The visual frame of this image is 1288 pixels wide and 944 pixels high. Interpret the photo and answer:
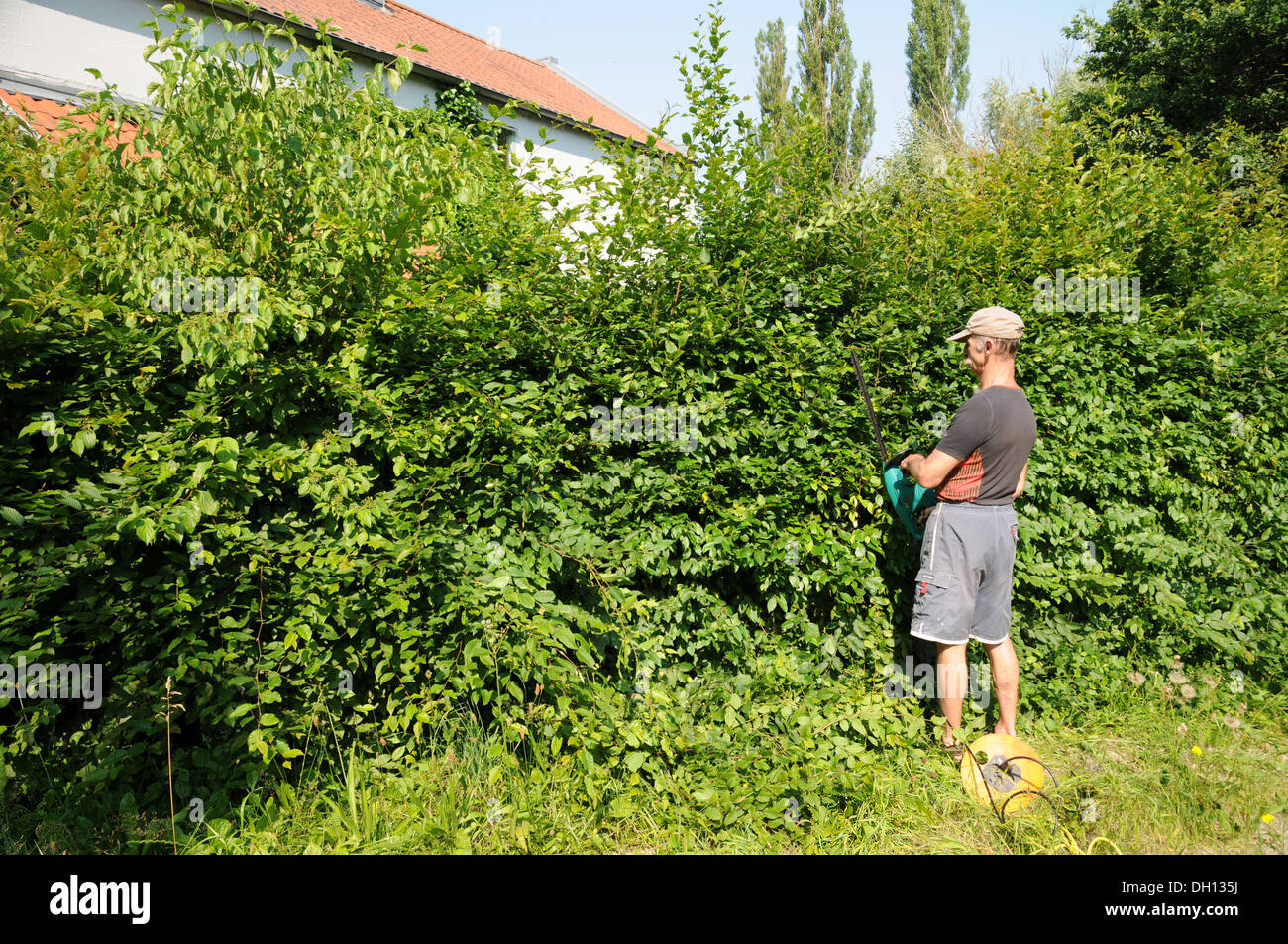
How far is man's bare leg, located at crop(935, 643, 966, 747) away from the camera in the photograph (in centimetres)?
351

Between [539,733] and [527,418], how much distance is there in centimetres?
139

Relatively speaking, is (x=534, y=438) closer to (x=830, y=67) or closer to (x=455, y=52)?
(x=455, y=52)

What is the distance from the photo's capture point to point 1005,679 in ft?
11.9

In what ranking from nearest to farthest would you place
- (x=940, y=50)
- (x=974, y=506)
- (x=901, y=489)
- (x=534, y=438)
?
1. (x=534, y=438)
2. (x=974, y=506)
3. (x=901, y=489)
4. (x=940, y=50)

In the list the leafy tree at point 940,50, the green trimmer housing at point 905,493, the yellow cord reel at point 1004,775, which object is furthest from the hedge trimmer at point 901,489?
the leafy tree at point 940,50

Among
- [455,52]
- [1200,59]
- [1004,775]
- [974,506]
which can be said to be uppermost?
[455,52]

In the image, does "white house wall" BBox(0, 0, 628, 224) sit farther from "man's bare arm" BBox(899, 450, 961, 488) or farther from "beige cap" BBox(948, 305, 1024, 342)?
"man's bare arm" BBox(899, 450, 961, 488)

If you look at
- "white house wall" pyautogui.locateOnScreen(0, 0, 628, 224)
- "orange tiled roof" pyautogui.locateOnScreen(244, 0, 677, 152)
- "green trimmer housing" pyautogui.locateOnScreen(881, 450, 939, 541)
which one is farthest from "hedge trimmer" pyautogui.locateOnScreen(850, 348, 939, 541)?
"orange tiled roof" pyautogui.locateOnScreen(244, 0, 677, 152)

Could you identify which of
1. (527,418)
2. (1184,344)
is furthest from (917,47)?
(527,418)

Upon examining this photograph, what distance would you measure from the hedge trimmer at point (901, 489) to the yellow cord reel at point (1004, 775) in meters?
1.09

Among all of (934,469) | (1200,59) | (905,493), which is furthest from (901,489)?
(1200,59)

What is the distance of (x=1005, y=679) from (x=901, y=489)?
1.05 metres

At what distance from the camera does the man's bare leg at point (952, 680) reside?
11.5ft
